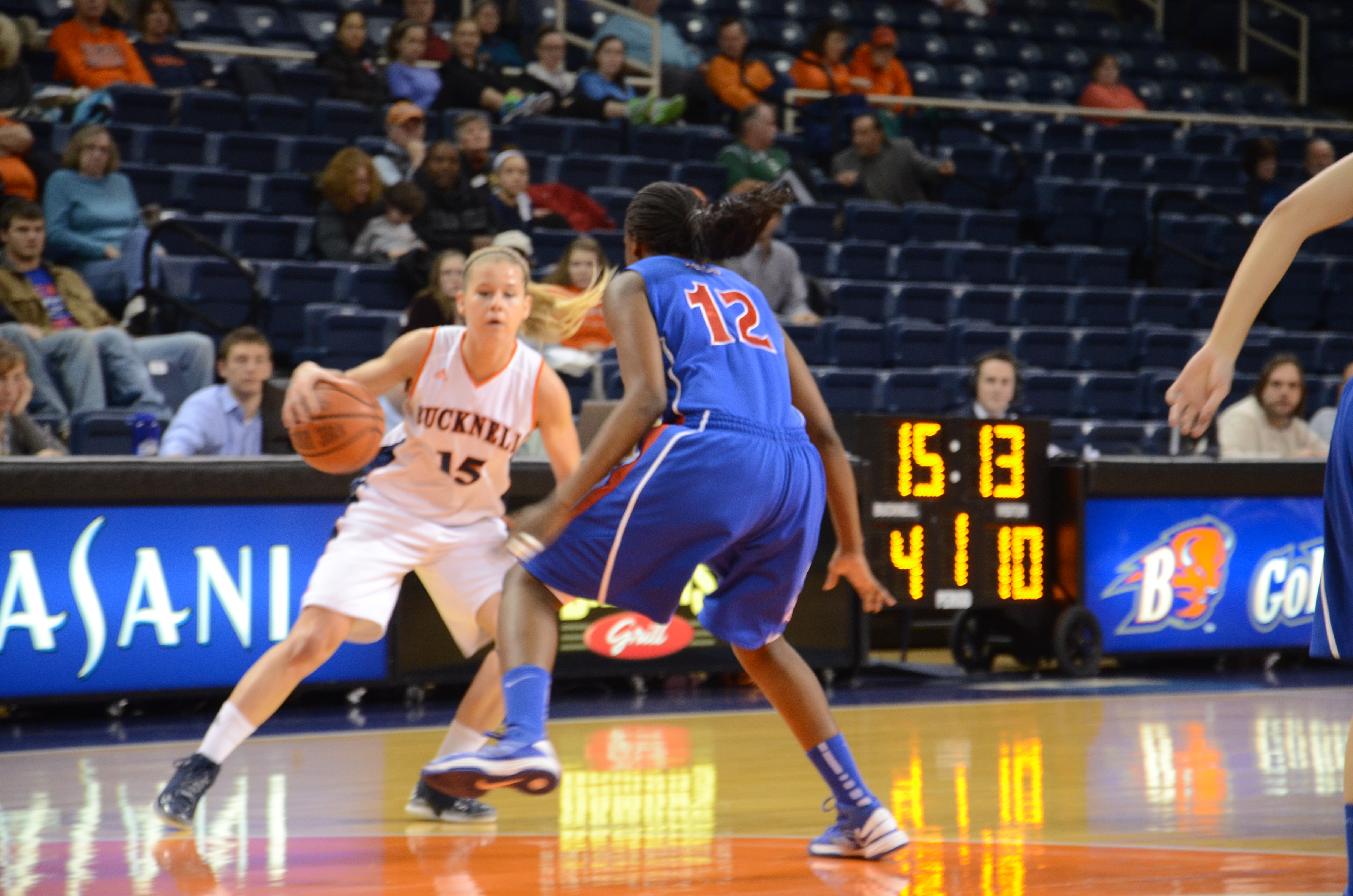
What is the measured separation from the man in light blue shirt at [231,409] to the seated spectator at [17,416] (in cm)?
52

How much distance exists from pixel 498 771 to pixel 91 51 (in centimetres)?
925

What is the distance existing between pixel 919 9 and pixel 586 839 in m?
14.6

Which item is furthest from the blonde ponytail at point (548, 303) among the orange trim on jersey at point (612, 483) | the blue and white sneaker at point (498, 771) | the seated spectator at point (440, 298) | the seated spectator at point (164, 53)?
the seated spectator at point (164, 53)

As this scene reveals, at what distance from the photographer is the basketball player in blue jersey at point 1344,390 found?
2.46m

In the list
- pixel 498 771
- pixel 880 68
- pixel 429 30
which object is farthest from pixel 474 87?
pixel 498 771

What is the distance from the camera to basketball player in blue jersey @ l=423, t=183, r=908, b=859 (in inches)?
141

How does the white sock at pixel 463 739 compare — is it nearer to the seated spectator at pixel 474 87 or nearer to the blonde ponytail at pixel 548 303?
the blonde ponytail at pixel 548 303

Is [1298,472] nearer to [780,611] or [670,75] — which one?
[780,611]

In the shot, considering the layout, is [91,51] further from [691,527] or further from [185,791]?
[691,527]

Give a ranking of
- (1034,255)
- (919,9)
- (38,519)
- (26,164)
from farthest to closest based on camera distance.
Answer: (919,9)
(1034,255)
(26,164)
(38,519)

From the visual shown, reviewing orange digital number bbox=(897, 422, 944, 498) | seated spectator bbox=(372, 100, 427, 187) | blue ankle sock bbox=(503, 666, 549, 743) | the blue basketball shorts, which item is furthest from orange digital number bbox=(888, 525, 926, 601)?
→ seated spectator bbox=(372, 100, 427, 187)

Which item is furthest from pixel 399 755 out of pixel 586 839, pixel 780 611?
pixel 780 611

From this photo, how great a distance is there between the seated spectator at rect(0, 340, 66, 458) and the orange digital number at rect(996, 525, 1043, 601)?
4458 millimetres

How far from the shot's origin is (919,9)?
57.3 ft
